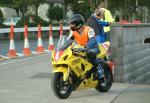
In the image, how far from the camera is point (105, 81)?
37.2 ft

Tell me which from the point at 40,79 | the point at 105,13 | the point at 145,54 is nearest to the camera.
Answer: the point at 40,79

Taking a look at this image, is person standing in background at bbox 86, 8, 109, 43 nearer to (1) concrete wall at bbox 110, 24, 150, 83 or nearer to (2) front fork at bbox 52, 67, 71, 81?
(1) concrete wall at bbox 110, 24, 150, 83

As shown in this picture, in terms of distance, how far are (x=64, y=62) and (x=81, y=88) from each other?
0.85 meters

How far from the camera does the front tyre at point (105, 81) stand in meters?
11.2

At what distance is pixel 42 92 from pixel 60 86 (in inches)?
43.9

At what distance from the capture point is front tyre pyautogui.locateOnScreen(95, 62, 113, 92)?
11172mm

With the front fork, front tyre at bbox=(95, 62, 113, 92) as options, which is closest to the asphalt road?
front tyre at bbox=(95, 62, 113, 92)

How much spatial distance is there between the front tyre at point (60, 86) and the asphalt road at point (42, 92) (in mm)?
107

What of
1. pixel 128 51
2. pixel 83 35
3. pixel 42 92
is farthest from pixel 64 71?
pixel 128 51

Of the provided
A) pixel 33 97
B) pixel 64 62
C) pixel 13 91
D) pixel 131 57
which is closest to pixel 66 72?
pixel 64 62

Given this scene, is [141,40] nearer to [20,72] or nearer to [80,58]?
[20,72]

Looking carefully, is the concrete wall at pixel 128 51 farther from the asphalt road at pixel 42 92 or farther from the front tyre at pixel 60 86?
the front tyre at pixel 60 86

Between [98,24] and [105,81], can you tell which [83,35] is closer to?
[105,81]

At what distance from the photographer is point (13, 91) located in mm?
11312
